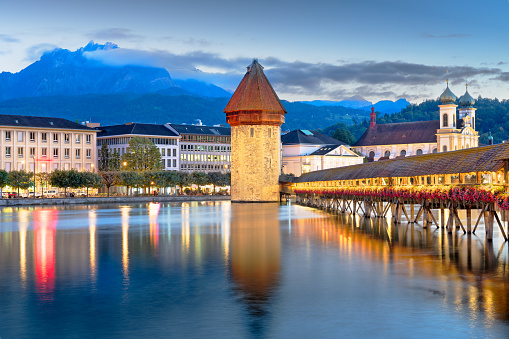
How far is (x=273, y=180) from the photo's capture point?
94.0m

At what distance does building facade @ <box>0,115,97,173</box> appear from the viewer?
11188 cm

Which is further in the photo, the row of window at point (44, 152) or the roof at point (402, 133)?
Result: the roof at point (402, 133)

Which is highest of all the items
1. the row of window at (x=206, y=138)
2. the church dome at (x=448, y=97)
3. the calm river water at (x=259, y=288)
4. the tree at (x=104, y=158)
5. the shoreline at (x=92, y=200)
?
the church dome at (x=448, y=97)

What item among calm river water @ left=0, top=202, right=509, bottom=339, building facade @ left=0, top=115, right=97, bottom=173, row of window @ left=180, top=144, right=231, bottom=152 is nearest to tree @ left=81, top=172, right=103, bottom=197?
building facade @ left=0, top=115, right=97, bottom=173

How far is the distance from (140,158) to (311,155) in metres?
42.3

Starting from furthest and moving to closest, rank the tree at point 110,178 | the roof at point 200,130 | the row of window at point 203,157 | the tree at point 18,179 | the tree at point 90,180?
the roof at point 200,130, the row of window at point 203,157, the tree at point 110,178, the tree at point 90,180, the tree at point 18,179

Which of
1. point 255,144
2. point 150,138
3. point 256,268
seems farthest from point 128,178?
point 256,268

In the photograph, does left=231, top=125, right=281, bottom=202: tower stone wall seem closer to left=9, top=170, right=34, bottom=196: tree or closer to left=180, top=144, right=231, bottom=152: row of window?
left=9, top=170, right=34, bottom=196: tree

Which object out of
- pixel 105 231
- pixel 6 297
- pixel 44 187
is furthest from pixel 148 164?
pixel 6 297

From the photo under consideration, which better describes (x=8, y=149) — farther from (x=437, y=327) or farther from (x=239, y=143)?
(x=437, y=327)

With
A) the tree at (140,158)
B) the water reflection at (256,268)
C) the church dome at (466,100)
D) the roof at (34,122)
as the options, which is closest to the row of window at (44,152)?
the roof at (34,122)

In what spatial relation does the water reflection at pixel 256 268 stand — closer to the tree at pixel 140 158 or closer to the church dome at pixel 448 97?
the tree at pixel 140 158

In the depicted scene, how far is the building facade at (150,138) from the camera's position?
130750 millimetres

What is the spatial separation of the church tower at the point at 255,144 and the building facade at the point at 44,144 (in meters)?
37.1
